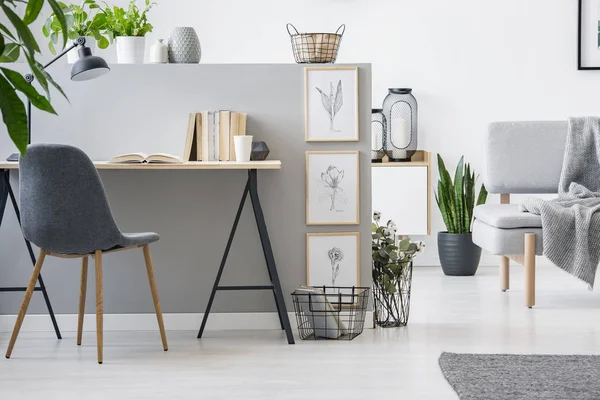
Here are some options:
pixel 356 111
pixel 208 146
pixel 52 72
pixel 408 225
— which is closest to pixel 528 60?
pixel 408 225

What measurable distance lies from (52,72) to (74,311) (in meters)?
1.06

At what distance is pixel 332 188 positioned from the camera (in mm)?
3652

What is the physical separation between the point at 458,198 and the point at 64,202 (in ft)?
9.79

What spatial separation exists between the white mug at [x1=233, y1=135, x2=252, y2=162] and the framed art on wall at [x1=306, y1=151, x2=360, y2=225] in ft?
1.04

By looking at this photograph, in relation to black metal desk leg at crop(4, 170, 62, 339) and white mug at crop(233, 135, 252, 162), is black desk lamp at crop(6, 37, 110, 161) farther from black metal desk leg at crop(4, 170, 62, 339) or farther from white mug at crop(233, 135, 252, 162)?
white mug at crop(233, 135, 252, 162)

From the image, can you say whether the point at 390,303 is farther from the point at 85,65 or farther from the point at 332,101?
the point at 85,65

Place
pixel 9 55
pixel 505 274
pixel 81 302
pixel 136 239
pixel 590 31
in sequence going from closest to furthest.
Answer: pixel 9 55 < pixel 136 239 < pixel 81 302 < pixel 505 274 < pixel 590 31

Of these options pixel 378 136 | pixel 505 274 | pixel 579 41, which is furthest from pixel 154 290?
pixel 579 41

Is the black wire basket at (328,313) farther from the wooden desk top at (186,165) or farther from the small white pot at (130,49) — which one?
the small white pot at (130,49)

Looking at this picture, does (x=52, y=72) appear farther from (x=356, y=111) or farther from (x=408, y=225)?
(x=408, y=225)

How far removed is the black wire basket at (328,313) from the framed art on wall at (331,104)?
0.68 metres

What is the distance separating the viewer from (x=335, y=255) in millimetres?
3656

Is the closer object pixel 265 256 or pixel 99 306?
pixel 99 306

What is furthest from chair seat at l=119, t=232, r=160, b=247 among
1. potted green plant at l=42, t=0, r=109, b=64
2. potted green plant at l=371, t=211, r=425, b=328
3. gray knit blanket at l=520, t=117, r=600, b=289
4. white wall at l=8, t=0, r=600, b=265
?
white wall at l=8, t=0, r=600, b=265
